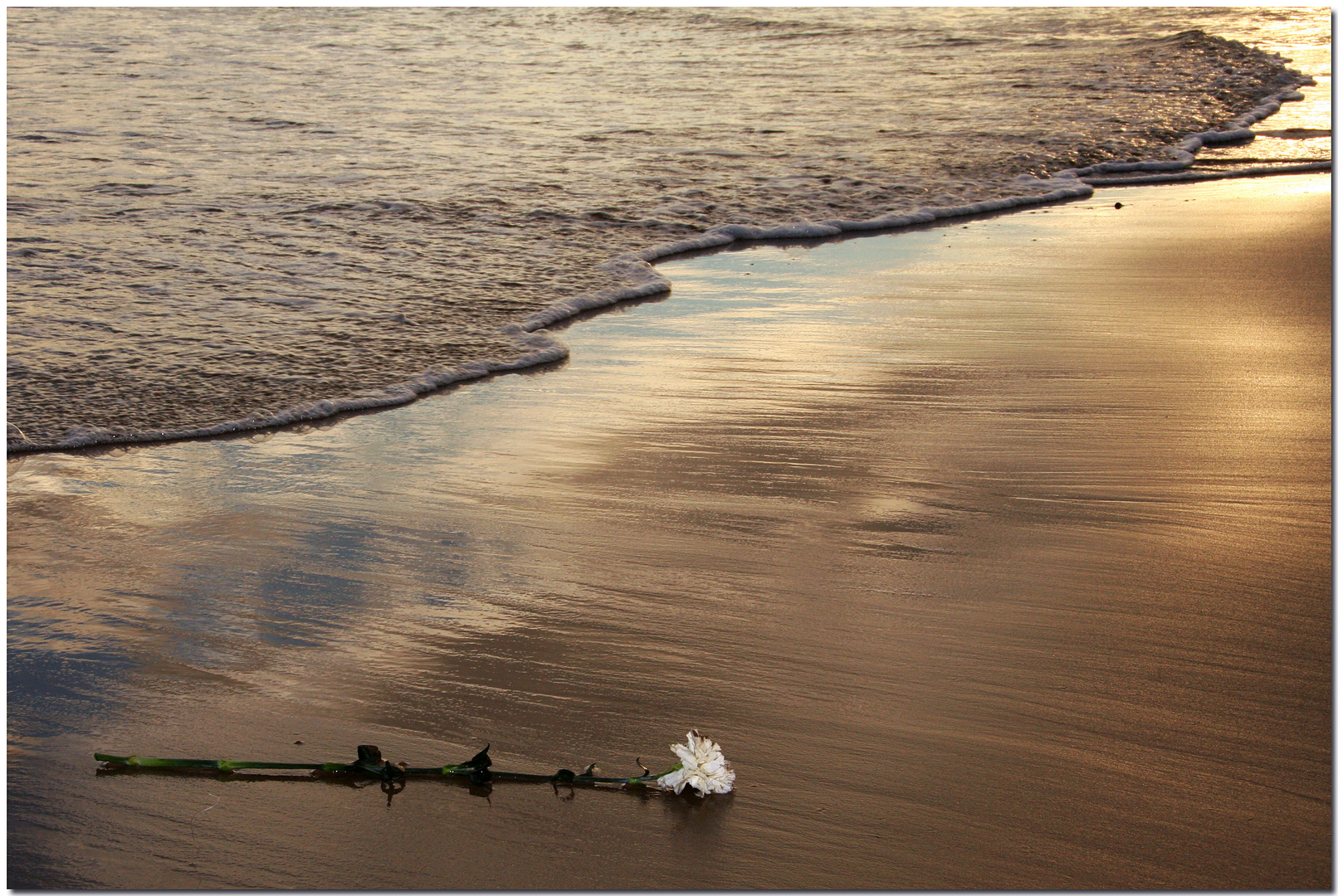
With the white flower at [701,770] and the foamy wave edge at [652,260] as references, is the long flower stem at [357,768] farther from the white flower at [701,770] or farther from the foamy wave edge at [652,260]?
the foamy wave edge at [652,260]

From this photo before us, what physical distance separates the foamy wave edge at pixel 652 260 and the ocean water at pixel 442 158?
24 millimetres

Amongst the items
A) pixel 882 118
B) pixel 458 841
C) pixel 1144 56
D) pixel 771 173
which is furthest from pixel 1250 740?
pixel 1144 56

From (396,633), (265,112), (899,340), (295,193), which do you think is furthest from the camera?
(265,112)

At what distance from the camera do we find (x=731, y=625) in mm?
2697

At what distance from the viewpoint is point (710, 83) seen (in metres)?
11.7

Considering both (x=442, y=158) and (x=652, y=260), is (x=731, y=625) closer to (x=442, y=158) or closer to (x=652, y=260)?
(x=652, y=260)

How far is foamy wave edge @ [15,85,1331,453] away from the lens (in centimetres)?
403

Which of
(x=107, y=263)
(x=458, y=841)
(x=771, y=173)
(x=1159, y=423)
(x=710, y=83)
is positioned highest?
(x=710, y=83)

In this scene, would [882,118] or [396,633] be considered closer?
[396,633]

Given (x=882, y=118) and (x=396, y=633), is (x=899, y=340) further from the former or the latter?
(x=882, y=118)

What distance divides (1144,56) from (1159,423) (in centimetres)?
1096

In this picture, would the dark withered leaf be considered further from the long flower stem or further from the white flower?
Result: the white flower

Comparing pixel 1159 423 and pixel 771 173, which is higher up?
pixel 771 173

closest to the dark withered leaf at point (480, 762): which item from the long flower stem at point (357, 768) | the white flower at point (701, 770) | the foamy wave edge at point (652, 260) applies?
the long flower stem at point (357, 768)
